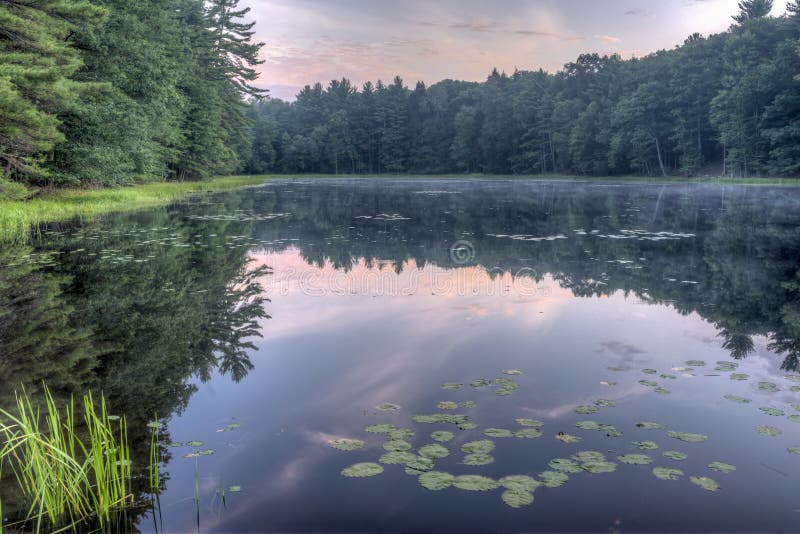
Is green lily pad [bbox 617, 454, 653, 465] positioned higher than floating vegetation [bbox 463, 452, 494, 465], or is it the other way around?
floating vegetation [bbox 463, 452, 494, 465]

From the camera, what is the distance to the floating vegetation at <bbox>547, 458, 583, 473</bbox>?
4.70 metres

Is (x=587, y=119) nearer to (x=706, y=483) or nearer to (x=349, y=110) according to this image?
(x=349, y=110)

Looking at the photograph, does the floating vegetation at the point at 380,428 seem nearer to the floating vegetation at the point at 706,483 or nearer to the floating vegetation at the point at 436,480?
the floating vegetation at the point at 436,480

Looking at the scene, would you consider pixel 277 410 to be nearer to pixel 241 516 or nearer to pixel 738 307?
pixel 241 516

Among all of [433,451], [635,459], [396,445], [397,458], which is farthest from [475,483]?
[635,459]

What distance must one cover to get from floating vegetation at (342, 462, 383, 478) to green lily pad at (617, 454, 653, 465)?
82.6 inches

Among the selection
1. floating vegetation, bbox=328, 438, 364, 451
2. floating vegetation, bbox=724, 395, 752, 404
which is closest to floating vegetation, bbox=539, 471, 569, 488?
floating vegetation, bbox=328, 438, 364, 451

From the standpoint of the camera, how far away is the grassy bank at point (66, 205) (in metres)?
18.8

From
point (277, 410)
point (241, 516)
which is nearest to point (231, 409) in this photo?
point (277, 410)

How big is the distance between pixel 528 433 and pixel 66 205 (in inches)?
1032

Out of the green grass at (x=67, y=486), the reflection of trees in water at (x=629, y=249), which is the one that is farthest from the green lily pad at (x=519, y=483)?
the reflection of trees in water at (x=629, y=249)

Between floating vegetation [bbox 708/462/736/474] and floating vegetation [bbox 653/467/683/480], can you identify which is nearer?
floating vegetation [bbox 653/467/683/480]

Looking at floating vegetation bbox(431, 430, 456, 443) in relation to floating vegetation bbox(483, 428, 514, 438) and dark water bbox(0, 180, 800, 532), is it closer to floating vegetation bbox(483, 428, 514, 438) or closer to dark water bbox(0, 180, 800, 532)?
dark water bbox(0, 180, 800, 532)

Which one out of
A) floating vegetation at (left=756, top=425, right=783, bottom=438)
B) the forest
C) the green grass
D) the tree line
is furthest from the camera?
the tree line
